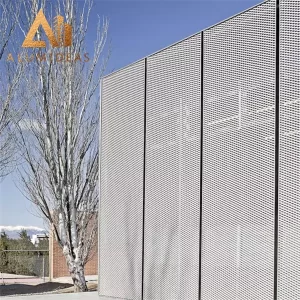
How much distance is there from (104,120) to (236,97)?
3.43m

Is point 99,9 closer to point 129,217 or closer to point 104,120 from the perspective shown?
point 104,120

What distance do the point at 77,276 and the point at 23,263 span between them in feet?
8.02

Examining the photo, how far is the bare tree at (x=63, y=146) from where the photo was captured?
12586 millimetres

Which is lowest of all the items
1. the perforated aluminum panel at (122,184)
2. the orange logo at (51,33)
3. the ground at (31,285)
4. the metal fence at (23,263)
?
the ground at (31,285)

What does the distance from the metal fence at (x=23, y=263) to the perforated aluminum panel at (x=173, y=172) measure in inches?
251

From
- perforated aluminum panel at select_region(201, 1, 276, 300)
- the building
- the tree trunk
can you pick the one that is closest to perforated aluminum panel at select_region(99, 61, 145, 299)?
the building

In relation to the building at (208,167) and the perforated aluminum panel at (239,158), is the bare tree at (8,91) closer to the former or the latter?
the building at (208,167)

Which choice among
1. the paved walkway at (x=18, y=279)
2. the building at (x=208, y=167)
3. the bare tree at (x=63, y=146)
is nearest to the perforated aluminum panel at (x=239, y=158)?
the building at (x=208, y=167)

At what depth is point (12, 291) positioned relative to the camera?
12805mm

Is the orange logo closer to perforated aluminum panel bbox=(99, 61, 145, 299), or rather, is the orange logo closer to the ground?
perforated aluminum panel bbox=(99, 61, 145, 299)

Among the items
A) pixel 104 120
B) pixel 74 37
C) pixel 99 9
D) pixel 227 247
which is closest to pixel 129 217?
pixel 104 120

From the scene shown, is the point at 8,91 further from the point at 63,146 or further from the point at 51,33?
the point at 63,146

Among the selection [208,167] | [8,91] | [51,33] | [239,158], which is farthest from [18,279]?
[239,158]

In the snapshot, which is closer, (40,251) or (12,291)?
→ (12,291)
